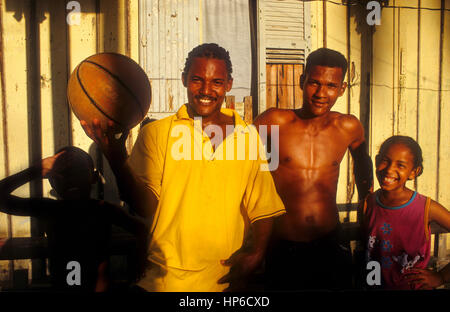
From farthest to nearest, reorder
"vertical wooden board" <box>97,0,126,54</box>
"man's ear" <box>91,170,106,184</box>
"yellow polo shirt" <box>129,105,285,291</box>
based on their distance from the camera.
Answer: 1. "vertical wooden board" <box>97,0,126,54</box>
2. "man's ear" <box>91,170,106,184</box>
3. "yellow polo shirt" <box>129,105,285,291</box>

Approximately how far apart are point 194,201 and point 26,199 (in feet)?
4.36

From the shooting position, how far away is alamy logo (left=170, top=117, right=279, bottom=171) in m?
2.29

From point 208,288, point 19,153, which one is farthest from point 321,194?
point 19,153

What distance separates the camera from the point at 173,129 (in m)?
2.33

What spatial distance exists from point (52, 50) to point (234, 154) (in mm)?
1648

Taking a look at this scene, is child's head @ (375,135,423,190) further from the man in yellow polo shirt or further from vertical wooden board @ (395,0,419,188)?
the man in yellow polo shirt

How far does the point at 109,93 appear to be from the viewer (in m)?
2.11

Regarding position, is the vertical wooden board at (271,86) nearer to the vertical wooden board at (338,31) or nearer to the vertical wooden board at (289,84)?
the vertical wooden board at (289,84)

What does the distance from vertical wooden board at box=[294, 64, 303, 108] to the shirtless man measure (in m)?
0.09

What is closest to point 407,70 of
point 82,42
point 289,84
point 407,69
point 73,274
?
point 407,69

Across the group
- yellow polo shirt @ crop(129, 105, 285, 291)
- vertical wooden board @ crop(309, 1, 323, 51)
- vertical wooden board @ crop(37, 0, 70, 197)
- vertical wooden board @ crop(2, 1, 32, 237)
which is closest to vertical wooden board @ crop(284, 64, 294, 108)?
vertical wooden board @ crop(309, 1, 323, 51)

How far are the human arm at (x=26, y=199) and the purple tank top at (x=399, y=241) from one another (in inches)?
100.0

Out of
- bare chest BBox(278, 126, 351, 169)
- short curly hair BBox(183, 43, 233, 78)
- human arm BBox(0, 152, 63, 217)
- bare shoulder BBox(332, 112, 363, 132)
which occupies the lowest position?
human arm BBox(0, 152, 63, 217)

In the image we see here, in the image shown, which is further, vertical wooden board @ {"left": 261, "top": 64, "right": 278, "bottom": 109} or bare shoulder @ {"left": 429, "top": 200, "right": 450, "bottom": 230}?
vertical wooden board @ {"left": 261, "top": 64, "right": 278, "bottom": 109}
